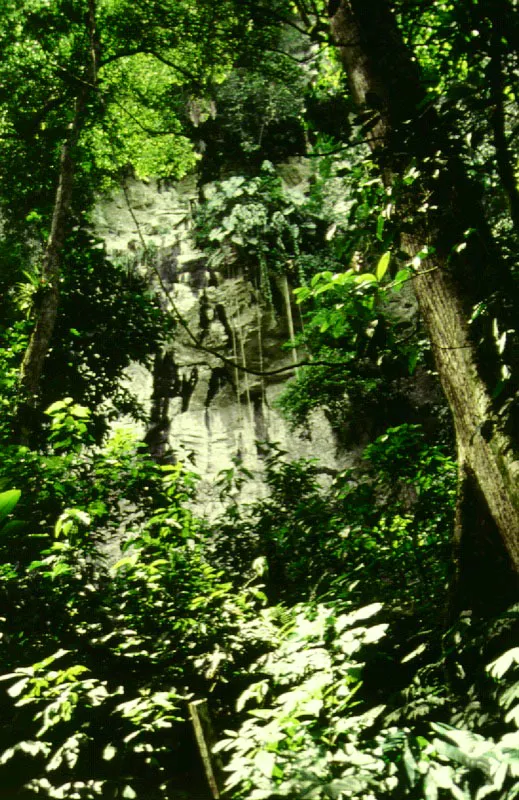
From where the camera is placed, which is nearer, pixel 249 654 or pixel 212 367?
pixel 249 654

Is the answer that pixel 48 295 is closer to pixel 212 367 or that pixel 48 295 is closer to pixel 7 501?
pixel 7 501

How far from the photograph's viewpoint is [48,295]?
5.88 m

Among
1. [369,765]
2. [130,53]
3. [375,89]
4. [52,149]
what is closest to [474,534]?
[369,765]

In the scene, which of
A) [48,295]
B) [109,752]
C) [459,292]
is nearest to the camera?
[109,752]

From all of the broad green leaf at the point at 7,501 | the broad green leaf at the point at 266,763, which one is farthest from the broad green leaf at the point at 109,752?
the broad green leaf at the point at 7,501

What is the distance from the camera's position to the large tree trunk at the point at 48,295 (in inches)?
198

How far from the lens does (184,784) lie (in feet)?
7.77

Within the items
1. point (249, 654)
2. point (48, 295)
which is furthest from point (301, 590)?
point (48, 295)

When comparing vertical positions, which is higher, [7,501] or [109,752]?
[7,501]

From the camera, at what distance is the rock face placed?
13.2 m

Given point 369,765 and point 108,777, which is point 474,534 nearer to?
point 369,765

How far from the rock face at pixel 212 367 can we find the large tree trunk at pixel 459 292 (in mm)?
10069

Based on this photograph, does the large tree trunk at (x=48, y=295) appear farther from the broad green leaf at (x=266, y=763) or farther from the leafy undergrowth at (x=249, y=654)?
the broad green leaf at (x=266, y=763)

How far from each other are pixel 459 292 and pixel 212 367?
12152mm
